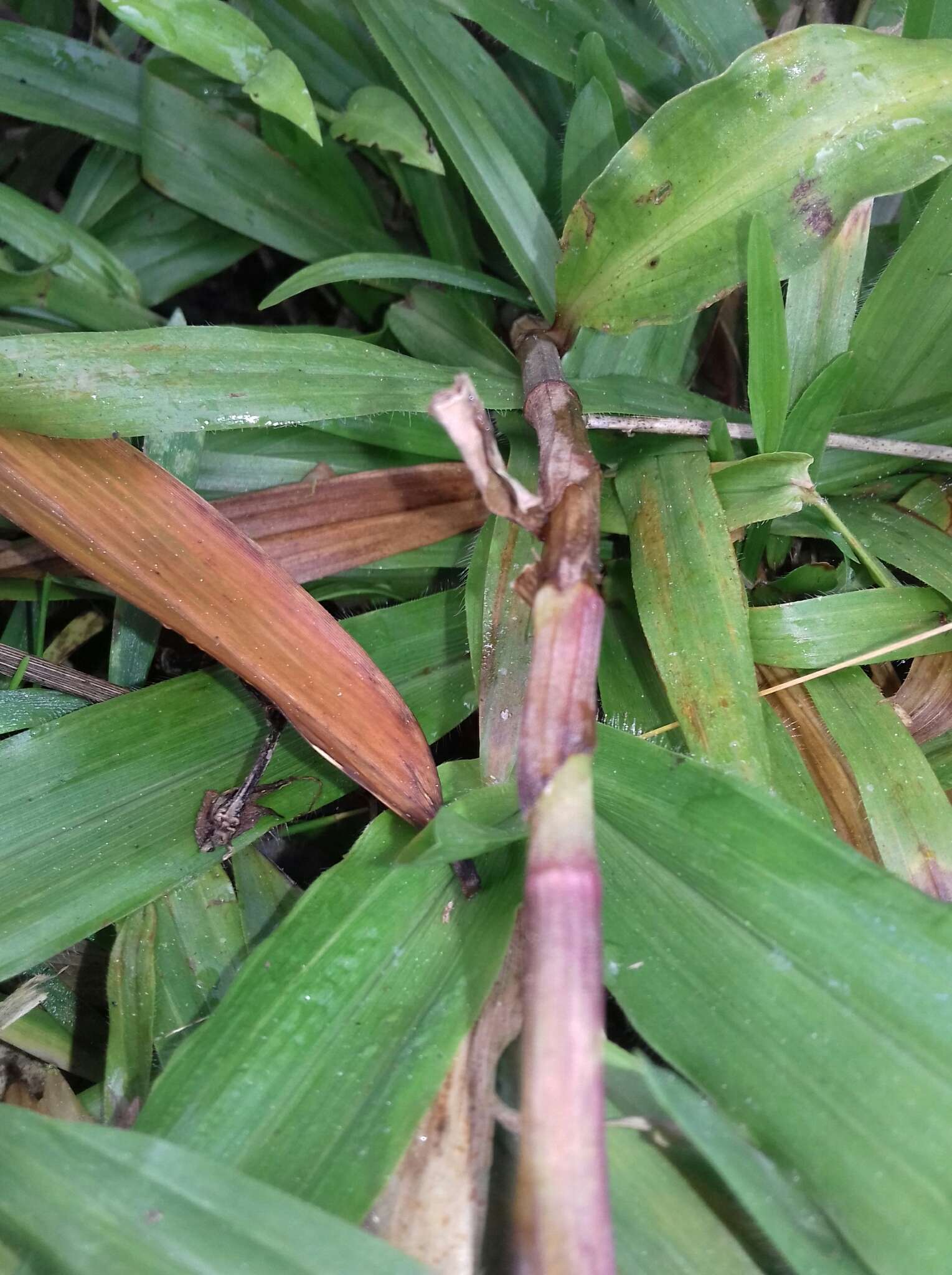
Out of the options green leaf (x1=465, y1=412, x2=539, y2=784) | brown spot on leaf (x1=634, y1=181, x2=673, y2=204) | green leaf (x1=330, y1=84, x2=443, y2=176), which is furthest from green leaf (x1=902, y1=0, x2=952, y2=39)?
green leaf (x1=465, y1=412, x2=539, y2=784)

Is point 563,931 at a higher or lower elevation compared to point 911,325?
lower

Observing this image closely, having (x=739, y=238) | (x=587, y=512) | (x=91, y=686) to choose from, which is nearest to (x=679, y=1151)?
(x=587, y=512)

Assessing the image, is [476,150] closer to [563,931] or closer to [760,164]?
[760,164]

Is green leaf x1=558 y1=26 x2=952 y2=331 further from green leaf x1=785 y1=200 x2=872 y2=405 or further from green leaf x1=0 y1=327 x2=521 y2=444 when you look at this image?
green leaf x1=0 y1=327 x2=521 y2=444

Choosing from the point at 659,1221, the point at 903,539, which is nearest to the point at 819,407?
the point at 903,539

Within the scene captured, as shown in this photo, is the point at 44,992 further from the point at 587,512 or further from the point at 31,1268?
the point at 587,512

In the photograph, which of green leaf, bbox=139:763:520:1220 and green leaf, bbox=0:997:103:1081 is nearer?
green leaf, bbox=139:763:520:1220
